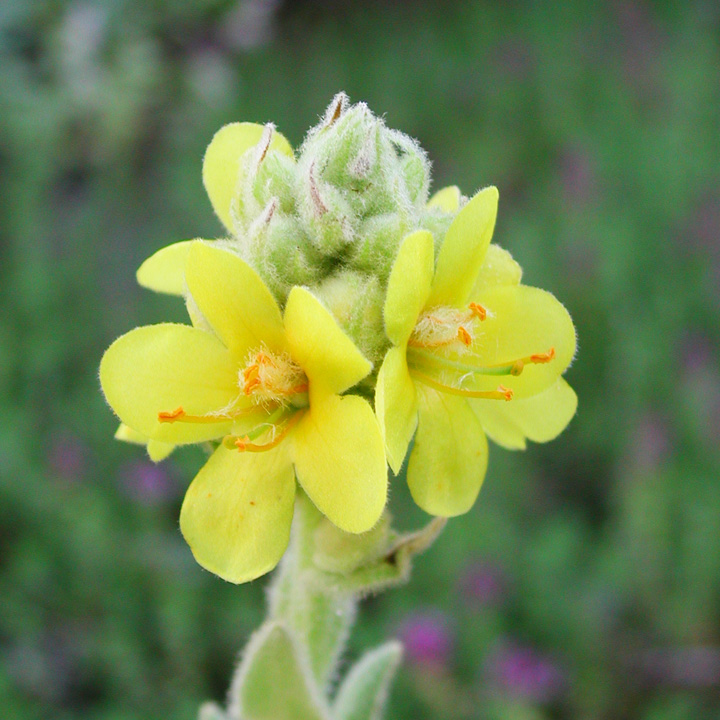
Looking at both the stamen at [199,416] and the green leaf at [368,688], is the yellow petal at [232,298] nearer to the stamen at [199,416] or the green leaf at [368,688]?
the stamen at [199,416]

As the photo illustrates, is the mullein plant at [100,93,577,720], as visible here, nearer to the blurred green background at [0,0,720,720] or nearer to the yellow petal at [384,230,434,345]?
the yellow petal at [384,230,434,345]

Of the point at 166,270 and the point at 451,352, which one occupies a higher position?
the point at 166,270

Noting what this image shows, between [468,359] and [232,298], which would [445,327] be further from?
[232,298]

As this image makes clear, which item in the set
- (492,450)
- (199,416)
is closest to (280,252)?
(199,416)

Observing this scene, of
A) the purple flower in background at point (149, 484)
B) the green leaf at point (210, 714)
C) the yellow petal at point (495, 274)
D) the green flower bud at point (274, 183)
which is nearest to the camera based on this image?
the green flower bud at point (274, 183)

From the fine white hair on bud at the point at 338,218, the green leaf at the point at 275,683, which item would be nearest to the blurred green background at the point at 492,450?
the green leaf at the point at 275,683

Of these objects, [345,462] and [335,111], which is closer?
[345,462]
